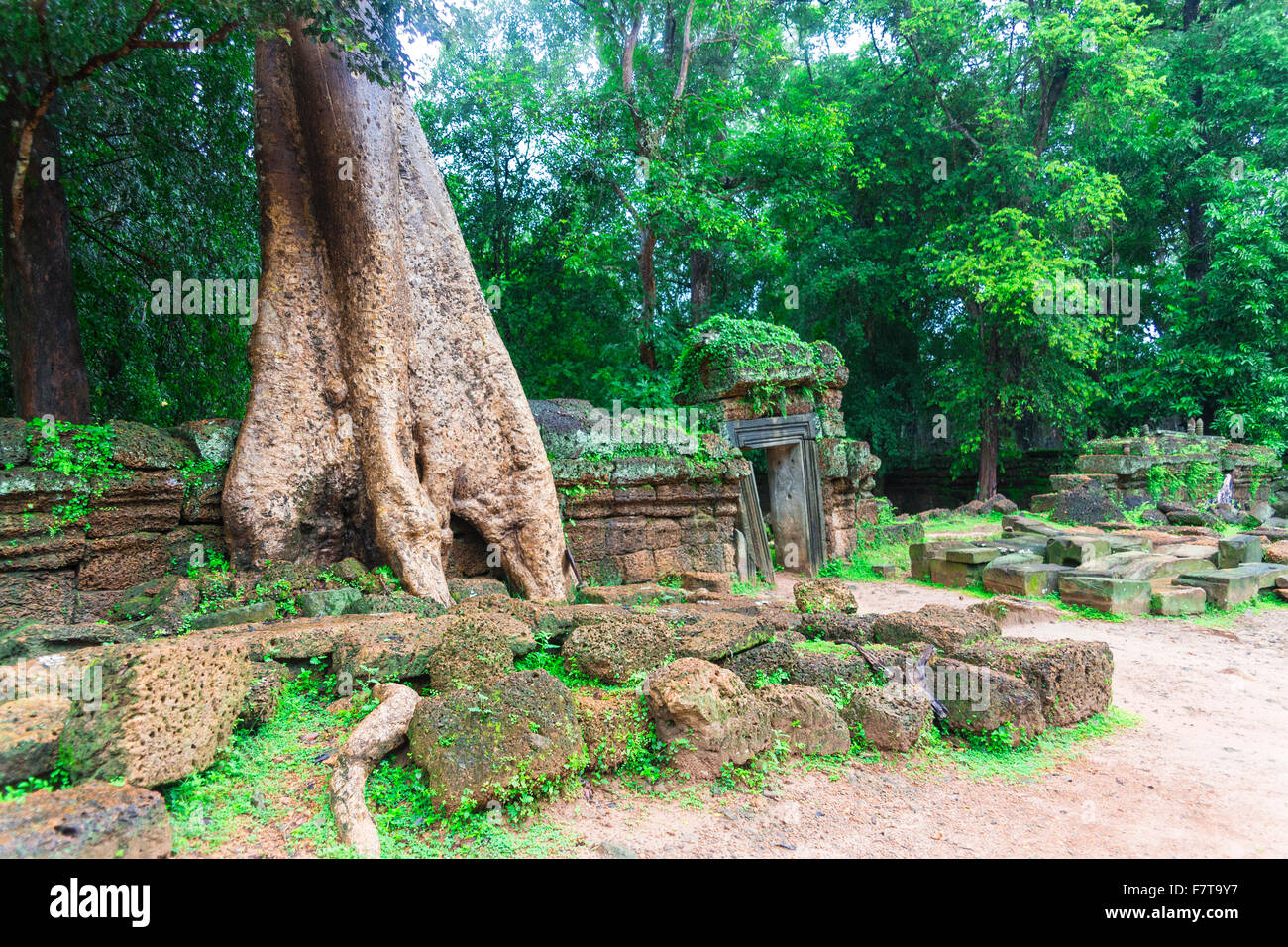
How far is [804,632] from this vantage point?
4.98 meters

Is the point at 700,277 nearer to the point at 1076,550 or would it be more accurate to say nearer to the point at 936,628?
the point at 1076,550

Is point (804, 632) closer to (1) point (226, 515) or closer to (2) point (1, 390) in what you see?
(1) point (226, 515)

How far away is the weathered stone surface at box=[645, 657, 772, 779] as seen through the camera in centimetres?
340

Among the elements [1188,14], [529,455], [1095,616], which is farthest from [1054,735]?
[1188,14]

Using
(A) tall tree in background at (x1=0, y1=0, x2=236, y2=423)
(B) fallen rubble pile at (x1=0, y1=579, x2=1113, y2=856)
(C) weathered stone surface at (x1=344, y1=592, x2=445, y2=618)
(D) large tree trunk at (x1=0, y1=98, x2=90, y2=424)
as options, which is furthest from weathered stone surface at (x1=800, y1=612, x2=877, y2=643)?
(D) large tree trunk at (x1=0, y1=98, x2=90, y2=424)

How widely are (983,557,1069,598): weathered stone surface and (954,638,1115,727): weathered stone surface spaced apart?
12.0 ft

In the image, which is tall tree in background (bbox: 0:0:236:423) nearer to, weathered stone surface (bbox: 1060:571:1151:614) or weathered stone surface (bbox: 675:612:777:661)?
weathered stone surface (bbox: 675:612:777:661)

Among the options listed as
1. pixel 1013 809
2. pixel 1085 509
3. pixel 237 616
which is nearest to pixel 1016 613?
pixel 1013 809

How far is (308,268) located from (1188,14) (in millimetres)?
22477

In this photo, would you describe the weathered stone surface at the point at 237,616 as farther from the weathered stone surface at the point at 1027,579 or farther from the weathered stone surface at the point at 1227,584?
the weathered stone surface at the point at 1227,584

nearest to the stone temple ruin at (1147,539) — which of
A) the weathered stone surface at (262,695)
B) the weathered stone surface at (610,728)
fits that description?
the weathered stone surface at (610,728)

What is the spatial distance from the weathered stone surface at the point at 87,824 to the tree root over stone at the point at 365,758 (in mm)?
560

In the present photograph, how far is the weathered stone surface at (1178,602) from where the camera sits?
23.3ft

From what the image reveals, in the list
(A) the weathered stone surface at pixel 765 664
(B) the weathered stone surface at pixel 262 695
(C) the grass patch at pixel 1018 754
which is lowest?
(C) the grass patch at pixel 1018 754
